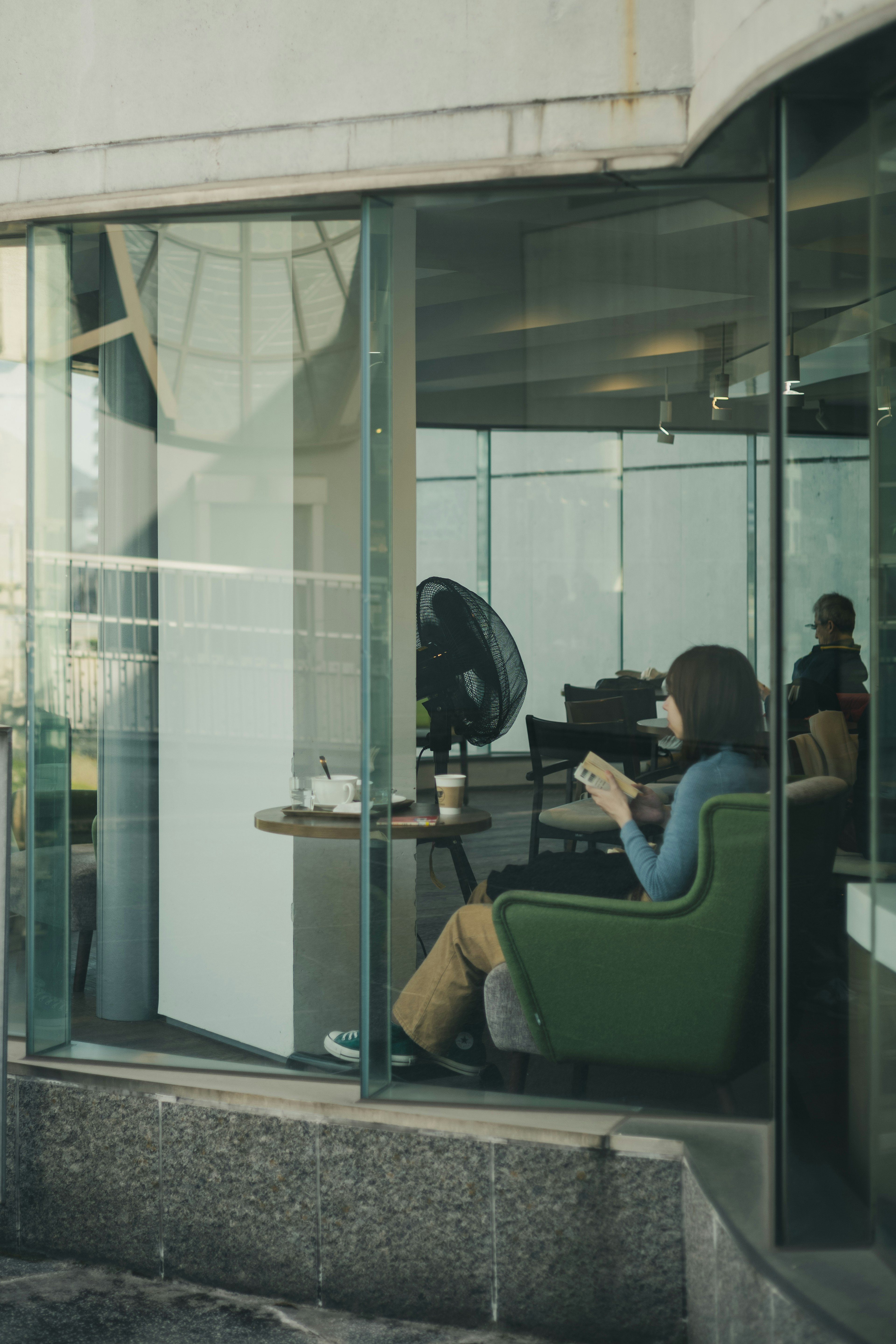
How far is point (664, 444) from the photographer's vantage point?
324cm

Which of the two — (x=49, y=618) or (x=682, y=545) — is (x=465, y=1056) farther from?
(x=49, y=618)

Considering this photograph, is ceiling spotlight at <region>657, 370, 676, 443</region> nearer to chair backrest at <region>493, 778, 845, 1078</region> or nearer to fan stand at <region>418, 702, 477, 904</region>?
fan stand at <region>418, 702, 477, 904</region>

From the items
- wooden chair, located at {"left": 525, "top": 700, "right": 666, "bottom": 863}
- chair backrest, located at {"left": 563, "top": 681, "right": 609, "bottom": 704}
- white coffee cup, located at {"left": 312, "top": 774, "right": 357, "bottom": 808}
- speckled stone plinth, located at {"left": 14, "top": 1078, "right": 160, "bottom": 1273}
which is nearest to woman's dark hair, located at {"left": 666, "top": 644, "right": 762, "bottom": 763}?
wooden chair, located at {"left": 525, "top": 700, "right": 666, "bottom": 863}

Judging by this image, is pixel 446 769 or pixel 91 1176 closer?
pixel 91 1176

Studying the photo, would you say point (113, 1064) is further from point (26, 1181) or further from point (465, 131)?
point (465, 131)

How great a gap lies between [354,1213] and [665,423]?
7.47 ft

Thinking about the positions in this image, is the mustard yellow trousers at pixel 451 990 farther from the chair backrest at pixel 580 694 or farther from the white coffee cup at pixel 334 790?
the chair backrest at pixel 580 694

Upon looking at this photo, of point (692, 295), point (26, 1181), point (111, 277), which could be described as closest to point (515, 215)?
point (692, 295)

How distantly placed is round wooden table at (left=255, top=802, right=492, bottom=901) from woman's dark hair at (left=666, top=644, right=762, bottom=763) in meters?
0.64

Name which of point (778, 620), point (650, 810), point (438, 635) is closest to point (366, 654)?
point (438, 635)

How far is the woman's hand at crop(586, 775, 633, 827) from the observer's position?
2723 millimetres

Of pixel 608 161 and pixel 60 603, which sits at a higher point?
pixel 608 161

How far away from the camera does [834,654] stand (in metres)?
2.65

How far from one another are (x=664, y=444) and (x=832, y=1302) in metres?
2.20
